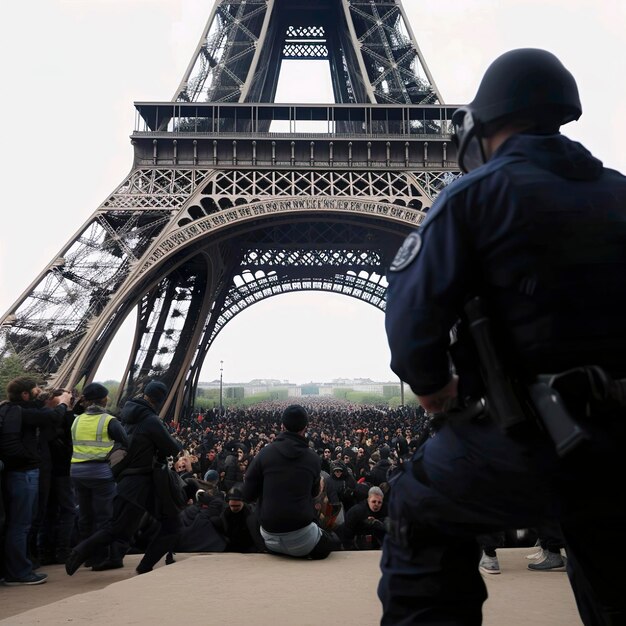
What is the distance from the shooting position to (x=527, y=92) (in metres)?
1.77

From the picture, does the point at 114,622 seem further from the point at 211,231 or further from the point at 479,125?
the point at 211,231

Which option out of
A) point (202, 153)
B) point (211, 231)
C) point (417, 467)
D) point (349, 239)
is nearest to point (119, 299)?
point (211, 231)

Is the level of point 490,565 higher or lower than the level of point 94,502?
lower

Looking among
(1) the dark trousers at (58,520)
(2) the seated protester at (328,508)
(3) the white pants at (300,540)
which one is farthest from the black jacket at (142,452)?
(2) the seated protester at (328,508)

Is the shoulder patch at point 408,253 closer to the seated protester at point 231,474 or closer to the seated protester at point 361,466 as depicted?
the seated protester at point 231,474

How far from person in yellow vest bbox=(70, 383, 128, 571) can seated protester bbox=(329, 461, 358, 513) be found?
2.60 meters

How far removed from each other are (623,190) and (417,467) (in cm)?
90

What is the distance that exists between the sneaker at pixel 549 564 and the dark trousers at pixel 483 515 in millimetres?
2655

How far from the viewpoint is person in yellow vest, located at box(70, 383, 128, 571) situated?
5.53m

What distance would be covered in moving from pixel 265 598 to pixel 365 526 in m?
3.06

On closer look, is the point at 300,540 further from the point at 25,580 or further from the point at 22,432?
the point at 22,432

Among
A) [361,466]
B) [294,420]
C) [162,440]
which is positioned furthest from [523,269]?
[361,466]

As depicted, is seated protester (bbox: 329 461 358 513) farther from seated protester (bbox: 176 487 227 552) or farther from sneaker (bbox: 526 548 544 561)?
sneaker (bbox: 526 548 544 561)

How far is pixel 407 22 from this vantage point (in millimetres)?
25516
